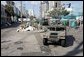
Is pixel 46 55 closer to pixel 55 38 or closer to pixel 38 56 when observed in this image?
pixel 38 56

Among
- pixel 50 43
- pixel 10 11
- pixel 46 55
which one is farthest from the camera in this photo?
pixel 10 11

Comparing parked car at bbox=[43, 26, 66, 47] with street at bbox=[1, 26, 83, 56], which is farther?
parked car at bbox=[43, 26, 66, 47]

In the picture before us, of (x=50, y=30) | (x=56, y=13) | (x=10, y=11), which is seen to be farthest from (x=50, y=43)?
(x=10, y=11)

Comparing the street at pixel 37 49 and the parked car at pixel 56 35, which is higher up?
the parked car at pixel 56 35

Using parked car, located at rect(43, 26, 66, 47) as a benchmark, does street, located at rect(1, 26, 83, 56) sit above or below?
below

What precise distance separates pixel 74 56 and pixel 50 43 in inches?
285

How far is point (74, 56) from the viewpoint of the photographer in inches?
575

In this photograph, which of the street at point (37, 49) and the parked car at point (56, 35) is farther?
the parked car at point (56, 35)

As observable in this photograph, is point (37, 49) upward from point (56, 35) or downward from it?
downward

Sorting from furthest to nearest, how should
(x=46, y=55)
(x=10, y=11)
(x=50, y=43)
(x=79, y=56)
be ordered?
(x=10, y=11), (x=50, y=43), (x=46, y=55), (x=79, y=56)

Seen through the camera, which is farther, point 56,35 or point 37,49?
point 56,35

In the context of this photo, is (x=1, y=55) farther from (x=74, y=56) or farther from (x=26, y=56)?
(x=74, y=56)

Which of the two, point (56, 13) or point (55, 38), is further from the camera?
point (56, 13)

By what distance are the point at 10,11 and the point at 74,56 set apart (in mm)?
94526
